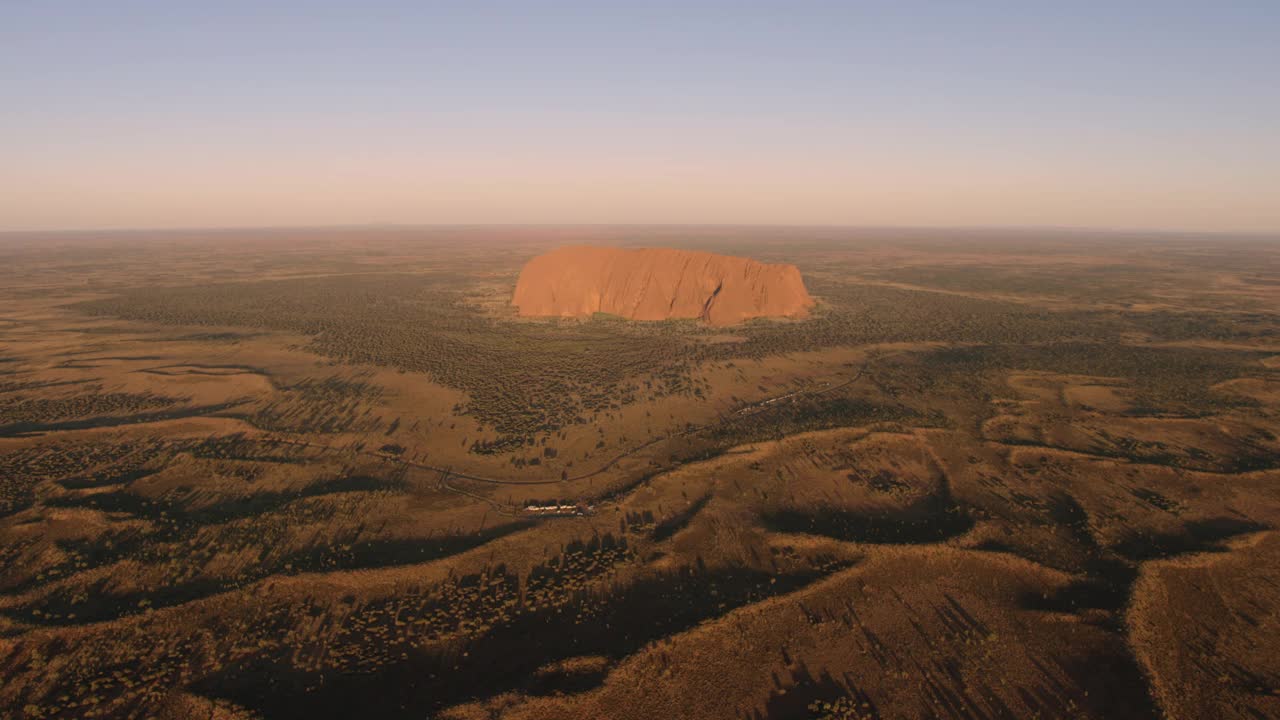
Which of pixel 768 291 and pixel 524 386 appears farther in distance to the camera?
pixel 768 291

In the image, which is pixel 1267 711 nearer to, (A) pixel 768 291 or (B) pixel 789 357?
(B) pixel 789 357

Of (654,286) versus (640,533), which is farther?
(654,286)

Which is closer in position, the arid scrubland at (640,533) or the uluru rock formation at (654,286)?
the arid scrubland at (640,533)

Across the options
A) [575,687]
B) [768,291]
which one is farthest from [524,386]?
[768,291]

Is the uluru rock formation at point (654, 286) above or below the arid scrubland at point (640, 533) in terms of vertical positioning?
above

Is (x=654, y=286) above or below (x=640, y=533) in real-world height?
above
